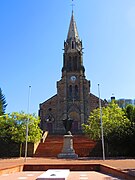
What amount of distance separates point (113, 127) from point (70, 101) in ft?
69.2

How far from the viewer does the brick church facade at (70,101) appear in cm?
4578

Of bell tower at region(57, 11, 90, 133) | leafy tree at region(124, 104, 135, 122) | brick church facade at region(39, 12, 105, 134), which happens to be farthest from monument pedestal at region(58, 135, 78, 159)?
bell tower at region(57, 11, 90, 133)

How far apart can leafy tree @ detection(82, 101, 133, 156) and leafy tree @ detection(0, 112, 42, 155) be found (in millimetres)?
7137

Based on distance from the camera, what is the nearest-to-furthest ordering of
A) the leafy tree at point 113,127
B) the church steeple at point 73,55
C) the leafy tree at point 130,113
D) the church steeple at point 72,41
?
the leafy tree at point 113,127 < the leafy tree at point 130,113 < the church steeple at point 73,55 < the church steeple at point 72,41

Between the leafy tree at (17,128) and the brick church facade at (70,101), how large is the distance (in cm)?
1599

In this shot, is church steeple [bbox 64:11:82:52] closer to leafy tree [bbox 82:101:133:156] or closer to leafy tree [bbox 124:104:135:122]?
leafy tree [bbox 124:104:135:122]

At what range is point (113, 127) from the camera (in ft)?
88.2

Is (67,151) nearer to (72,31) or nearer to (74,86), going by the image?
(74,86)

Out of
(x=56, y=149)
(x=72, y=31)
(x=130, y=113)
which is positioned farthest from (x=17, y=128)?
(x=72, y=31)

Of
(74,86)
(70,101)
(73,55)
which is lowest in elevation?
(70,101)

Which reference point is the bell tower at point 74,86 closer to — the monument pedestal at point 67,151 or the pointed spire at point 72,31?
the pointed spire at point 72,31

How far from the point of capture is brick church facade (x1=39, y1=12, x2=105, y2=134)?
45.8 meters

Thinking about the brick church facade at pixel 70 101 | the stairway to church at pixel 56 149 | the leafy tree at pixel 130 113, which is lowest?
the stairway to church at pixel 56 149

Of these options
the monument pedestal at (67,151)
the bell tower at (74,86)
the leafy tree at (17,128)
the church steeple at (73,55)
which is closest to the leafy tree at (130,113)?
the monument pedestal at (67,151)
